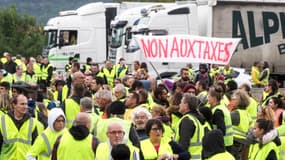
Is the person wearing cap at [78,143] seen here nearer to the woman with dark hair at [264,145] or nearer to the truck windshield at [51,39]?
the woman with dark hair at [264,145]

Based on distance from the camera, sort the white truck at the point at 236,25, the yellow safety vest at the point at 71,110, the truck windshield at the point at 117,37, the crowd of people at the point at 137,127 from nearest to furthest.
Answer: the crowd of people at the point at 137,127, the yellow safety vest at the point at 71,110, the white truck at the point at 236,25, the truck windshield at the point at 117,37

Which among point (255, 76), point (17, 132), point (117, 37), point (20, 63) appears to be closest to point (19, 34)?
point (117, 37)

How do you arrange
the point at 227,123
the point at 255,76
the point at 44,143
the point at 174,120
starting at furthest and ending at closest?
the point at 255,76 → the point at 227,123 → the point at 174,120 → the point at 44,143

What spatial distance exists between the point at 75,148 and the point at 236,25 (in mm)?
25086

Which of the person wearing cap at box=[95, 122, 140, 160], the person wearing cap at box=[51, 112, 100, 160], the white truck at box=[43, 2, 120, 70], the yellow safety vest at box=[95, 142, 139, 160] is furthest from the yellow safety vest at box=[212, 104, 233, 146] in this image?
the white truck at box=[43, 2, 120, 70]

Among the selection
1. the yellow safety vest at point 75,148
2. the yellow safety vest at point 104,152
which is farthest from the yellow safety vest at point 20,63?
the yellow safety vest at point 104,152

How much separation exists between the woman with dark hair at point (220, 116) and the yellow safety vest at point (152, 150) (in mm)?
3274

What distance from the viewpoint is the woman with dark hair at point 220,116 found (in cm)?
1382

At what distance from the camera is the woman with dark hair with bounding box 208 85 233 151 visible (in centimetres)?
1382

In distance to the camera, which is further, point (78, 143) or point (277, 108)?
point (277, 108)

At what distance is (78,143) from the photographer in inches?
399

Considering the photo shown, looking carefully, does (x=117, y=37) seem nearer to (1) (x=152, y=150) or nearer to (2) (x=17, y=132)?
(2) (x=17, y=132)

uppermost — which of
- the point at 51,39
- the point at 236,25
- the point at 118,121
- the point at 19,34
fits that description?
the point at 236,25

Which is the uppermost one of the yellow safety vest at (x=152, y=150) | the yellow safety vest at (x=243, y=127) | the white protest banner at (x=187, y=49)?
the white protest banner at (x=187, y=49)
